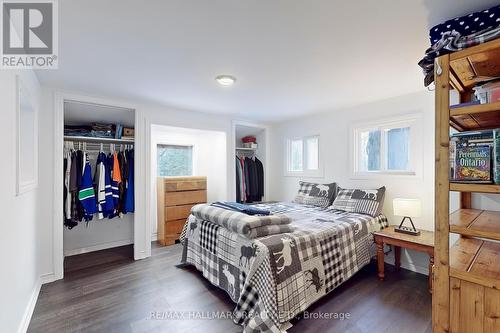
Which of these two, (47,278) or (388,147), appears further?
(388,147)

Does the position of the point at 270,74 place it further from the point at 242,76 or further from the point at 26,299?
the point at 26,299

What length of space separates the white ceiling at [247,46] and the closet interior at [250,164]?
189cm

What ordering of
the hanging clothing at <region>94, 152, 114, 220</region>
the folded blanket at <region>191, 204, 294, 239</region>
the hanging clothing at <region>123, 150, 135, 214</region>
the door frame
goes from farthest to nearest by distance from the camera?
the hanging clothing at <region>123, 150, 135, 214</region> < the hanging clothing at <region>94, 152, 114, 220</region> < the door frame < the folded blanket at <region>191, 204, 294, 239</region>

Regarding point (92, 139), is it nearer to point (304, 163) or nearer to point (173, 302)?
point (173, 302)

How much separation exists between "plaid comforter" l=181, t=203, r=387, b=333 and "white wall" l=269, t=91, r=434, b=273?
0.49 metres

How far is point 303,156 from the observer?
4.30 m

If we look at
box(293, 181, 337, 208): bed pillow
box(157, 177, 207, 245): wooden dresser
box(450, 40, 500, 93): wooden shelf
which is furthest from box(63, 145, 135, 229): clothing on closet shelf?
box(450, 40, 500, 93): wooden shelf

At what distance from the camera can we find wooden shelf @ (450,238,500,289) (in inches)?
39.5

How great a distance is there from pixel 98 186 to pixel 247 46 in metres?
2.90

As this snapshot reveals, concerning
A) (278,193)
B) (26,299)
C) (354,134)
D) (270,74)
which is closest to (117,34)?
(270,74)

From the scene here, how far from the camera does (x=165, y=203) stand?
12.5 ft

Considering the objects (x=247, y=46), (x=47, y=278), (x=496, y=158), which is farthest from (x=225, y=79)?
(x=47, y=278)

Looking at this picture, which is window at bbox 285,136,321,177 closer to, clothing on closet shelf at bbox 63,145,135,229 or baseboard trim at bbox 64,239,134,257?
clothing on closet shelf at bbox 63,145,135,229

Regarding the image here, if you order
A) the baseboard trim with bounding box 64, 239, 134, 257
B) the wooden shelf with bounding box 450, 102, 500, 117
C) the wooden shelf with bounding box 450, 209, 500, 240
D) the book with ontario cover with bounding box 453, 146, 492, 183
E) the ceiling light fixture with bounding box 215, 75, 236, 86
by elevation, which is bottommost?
the baseboard trim with bounding box 64, 239, 134, 257
